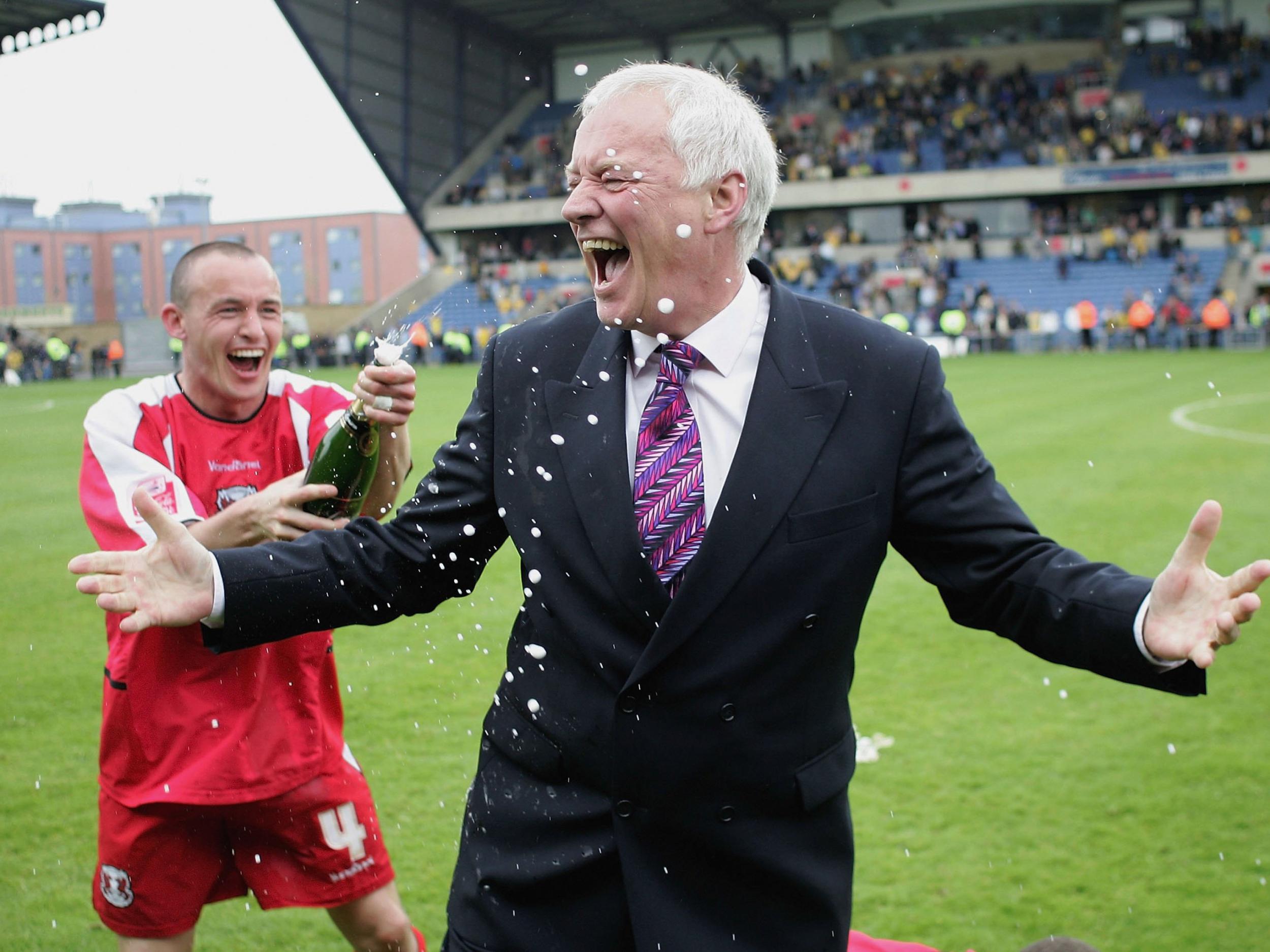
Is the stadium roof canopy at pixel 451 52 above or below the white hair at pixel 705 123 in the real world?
above

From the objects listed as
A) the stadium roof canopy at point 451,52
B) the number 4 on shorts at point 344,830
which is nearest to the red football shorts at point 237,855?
the number 4 on shorts at point 344,830

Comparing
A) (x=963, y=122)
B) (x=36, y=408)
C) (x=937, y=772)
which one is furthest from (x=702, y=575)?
(x=963, y=122)

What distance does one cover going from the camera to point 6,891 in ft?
15.0

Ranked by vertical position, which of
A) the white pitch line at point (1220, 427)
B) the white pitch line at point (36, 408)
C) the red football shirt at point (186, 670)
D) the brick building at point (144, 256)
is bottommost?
the white pitch line at point (1220, 427)

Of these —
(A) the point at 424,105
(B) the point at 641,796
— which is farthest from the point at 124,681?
(A) the point at 424,105

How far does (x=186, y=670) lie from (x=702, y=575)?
1678 millimetres

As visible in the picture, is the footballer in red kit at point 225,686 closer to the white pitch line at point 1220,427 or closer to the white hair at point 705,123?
the white hair at point 705,123

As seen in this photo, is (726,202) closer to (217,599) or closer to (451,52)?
(217,599)

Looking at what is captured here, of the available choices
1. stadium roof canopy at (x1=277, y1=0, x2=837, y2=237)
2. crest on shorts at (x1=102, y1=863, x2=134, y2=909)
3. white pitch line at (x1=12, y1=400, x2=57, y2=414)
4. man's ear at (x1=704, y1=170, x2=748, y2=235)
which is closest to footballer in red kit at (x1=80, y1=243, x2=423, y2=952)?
crest on shorts at (x1=102, y1=863, x2=134, y2=909)

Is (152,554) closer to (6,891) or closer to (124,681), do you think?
(124,681)

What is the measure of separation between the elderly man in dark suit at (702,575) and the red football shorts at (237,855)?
1.10 metres

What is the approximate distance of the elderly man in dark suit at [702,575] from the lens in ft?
7.23

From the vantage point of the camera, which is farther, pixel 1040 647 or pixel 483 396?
pixel 483 396

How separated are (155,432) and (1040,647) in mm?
2322
